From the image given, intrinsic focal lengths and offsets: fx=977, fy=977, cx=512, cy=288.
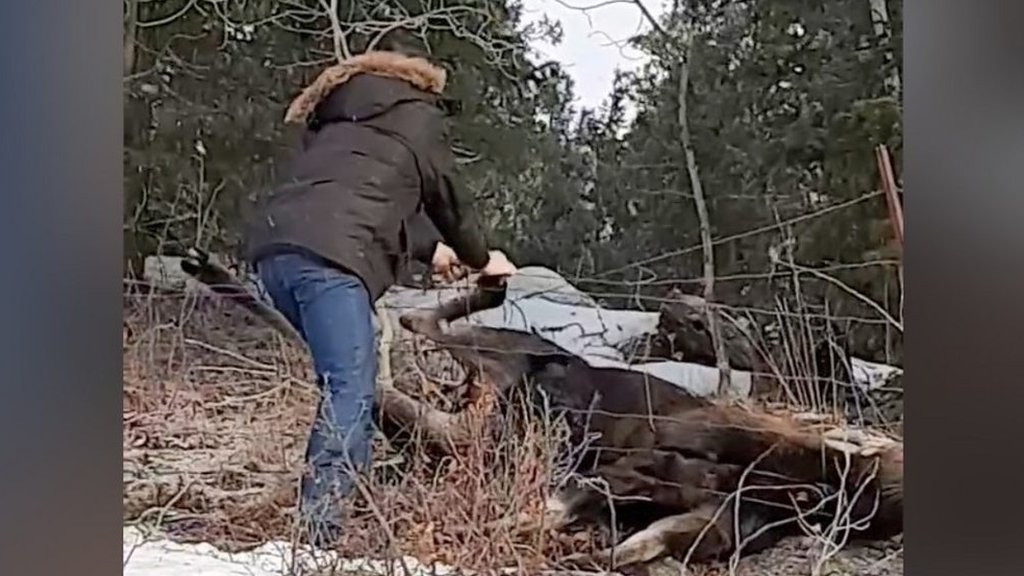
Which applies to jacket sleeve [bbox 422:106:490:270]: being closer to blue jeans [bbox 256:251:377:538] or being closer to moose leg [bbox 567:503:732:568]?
blue jeans [bbox 256:251:377:538]

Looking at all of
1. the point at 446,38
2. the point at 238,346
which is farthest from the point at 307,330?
the point at 446,38

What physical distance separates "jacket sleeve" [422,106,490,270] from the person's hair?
0.11m

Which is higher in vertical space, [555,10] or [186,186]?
[555,10]

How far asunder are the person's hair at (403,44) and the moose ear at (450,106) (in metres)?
0.09

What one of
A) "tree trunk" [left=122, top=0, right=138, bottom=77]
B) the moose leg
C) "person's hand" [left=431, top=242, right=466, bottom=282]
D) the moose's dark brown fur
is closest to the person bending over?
"person's hand" [left=431, top=242, right=466, bottom=282]

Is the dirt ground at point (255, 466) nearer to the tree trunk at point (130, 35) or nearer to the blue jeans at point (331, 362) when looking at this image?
the blue jeans at point (331, 362)

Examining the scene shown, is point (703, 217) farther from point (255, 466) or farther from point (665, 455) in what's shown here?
point (255, 466)

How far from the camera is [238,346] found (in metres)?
1.94

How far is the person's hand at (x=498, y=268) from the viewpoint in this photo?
1916 mm

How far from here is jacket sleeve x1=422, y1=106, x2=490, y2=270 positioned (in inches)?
75.7

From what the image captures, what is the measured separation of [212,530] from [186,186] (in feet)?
2.26

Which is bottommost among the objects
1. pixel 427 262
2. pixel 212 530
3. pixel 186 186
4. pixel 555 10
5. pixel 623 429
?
pixel 212 530

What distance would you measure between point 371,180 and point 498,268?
306 mm
